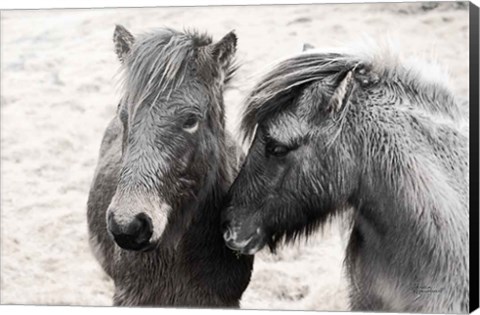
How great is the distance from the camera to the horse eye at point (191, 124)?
11.0 feet

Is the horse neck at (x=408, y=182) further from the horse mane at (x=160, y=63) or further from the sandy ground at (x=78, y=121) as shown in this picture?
the horse mane at (x=160, y=63)

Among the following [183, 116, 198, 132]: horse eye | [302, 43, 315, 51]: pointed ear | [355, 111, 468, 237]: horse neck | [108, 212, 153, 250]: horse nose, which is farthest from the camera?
[302, 43, 315, 51]: pointed ear

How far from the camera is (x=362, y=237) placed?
329 centimetres

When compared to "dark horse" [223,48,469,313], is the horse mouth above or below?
below

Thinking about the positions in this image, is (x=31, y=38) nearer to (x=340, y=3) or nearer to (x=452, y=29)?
(x=340, y=3)

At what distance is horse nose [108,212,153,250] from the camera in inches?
126

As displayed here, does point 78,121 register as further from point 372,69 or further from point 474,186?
point 474,186

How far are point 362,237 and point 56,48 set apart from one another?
1.76m

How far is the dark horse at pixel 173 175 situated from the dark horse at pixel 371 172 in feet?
0.61

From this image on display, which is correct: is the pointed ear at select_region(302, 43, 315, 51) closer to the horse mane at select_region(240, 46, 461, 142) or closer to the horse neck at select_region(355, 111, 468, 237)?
the horse mane at select_region(240, 46, 461, 142)

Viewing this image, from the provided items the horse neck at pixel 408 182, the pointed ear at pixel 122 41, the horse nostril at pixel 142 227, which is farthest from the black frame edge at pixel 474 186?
the pointed ear at pixel 122 41

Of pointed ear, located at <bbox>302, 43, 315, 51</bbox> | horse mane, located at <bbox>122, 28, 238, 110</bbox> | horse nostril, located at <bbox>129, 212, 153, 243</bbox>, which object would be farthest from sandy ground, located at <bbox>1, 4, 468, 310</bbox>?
horse nostril, located at <bbox>129, 212, 153, 243</bbox>

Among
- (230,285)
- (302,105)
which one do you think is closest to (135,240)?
(230,285)

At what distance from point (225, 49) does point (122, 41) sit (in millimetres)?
494
